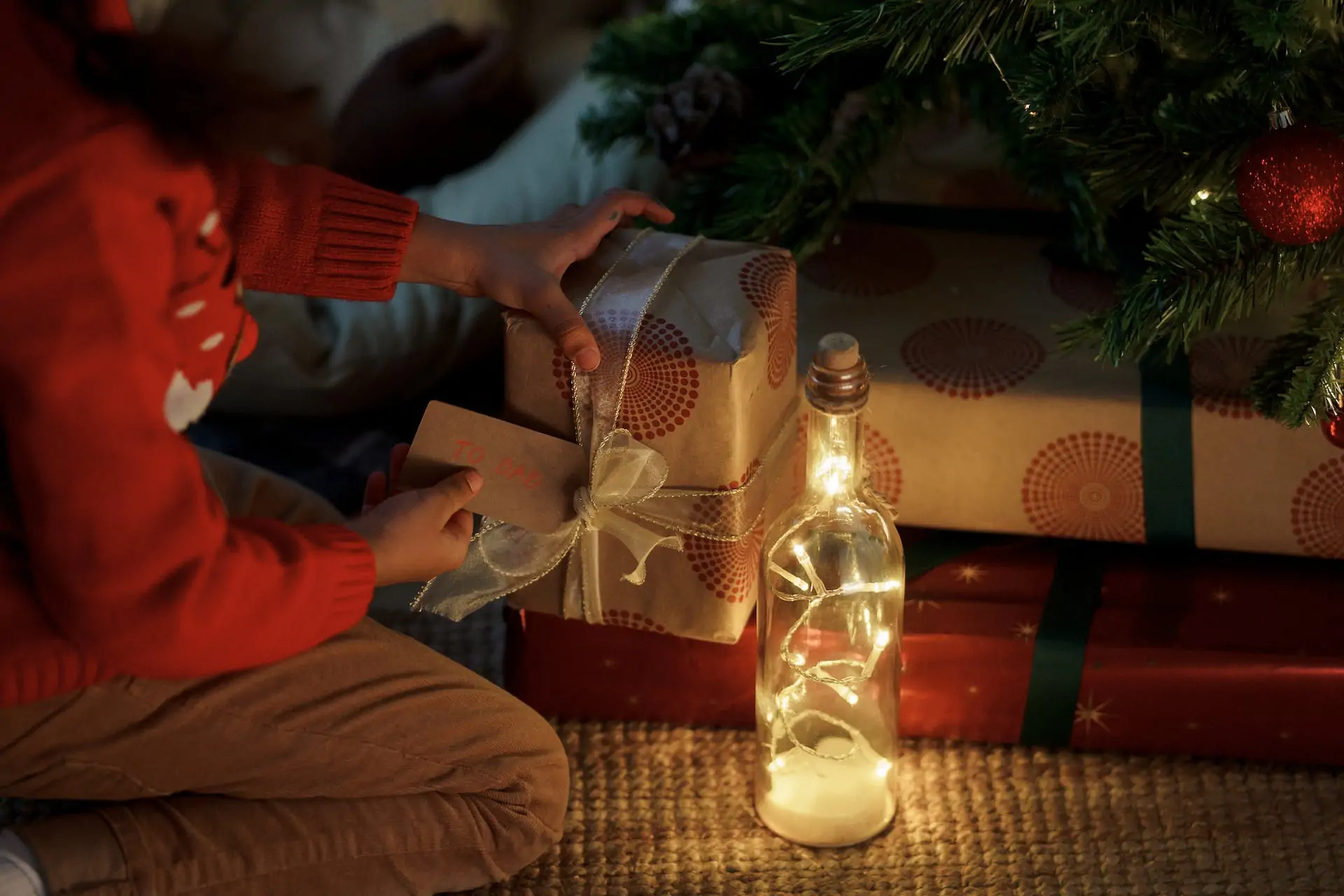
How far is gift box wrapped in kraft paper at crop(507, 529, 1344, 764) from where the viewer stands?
93 centimetres

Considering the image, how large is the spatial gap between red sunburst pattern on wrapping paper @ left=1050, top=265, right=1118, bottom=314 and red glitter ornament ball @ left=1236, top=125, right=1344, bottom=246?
0.31m

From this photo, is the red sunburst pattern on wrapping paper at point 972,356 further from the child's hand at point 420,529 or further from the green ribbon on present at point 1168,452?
the child's hand at point 420,529

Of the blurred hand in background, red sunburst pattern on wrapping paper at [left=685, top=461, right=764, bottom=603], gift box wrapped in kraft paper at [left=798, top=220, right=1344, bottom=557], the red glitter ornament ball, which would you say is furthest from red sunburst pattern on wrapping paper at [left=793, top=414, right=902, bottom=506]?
the blurred hand in background

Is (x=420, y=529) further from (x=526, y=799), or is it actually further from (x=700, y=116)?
(x=700, y=116)

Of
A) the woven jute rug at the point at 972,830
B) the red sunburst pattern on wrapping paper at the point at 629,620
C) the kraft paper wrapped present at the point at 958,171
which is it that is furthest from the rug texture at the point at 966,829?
the kraft paper wrapped present at the point at 958,171

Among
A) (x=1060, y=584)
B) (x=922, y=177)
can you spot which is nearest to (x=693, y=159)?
(x=922, y=177)

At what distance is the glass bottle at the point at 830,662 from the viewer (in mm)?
858

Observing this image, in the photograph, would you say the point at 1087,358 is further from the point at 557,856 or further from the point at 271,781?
the point at 271,781

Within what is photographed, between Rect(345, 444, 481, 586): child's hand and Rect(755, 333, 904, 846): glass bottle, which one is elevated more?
Rect(345, 444, 481, 586): child's hand

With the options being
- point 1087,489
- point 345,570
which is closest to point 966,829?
point 1087,489

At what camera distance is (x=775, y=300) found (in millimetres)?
830

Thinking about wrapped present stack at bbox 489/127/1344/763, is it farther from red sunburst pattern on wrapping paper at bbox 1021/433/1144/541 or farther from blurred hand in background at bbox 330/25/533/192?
blurred hand in background at bbox 330/25/533/192

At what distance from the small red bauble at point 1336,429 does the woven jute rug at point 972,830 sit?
24 centimetres

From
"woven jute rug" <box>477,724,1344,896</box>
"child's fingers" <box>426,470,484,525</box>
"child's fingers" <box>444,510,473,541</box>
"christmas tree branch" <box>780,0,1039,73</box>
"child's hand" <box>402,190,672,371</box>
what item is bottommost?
"woven jute rug" <box>477,724,1344,896</box>
